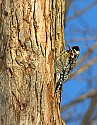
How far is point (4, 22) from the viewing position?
289 cm

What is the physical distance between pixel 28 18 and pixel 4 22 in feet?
0.50

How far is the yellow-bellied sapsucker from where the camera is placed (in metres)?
3.10

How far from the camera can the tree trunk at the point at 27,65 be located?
278 centimetres

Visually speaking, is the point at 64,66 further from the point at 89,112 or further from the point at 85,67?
the point at 85,67

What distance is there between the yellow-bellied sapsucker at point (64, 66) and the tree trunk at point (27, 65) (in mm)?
→ 161

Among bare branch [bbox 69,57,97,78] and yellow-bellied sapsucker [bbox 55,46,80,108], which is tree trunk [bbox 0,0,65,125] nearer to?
yellow-bellied sapsucker [bbox 55,46,80,108]

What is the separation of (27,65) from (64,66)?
500mm

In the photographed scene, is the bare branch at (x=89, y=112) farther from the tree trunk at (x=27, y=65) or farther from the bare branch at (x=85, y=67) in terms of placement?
the tree trunk at (x=27, y=65)

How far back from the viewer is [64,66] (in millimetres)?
3244

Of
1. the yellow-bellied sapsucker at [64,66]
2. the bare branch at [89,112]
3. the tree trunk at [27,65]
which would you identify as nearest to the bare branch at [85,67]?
the bare branch at [89,112]

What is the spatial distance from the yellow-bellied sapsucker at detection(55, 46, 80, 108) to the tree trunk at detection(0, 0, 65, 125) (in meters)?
0.16

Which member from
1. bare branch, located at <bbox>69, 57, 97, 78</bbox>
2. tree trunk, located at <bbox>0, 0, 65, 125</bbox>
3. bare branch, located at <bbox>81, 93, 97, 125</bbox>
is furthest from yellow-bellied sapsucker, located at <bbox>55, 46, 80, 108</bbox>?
bare branch, located at <bbox>69, 57, 97, 78</bbox>

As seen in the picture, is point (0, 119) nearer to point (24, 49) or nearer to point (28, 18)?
point (24, 49)

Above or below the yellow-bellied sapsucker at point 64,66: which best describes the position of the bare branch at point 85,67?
above
